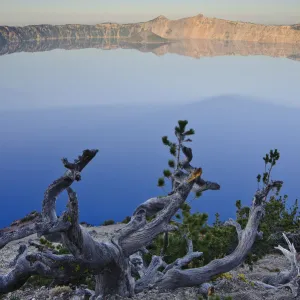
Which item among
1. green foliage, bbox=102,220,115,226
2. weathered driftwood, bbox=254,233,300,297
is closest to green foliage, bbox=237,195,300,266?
weathered driftwood, bbox=254,233,300,297

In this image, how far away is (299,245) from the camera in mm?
17062

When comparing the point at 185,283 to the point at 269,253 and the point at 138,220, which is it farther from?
the point at 269,253

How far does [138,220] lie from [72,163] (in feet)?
7.95

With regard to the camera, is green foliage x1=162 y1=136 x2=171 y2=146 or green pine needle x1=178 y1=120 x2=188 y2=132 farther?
green foliage x1=162 y1=136 x2=171 y2=146

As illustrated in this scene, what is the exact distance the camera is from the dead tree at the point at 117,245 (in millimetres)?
6195

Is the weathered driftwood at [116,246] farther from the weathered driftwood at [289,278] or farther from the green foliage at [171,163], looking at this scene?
the green foliage at [171,163]

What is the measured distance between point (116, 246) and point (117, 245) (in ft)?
0.07

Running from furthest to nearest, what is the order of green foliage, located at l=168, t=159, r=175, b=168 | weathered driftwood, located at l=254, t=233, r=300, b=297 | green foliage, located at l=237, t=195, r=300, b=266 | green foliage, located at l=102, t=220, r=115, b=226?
green foliage, located at l=102, t=220, r=115, b=226 → green foliage, located at l=237, t=195, r=300, b=266 → green foliage, located at l=168, t=159, r=175, b=168 → weathered driftwood, located at l=254, t=233, r=300, b=297

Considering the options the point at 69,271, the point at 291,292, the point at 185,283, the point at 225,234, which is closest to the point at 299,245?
the point at 225,234

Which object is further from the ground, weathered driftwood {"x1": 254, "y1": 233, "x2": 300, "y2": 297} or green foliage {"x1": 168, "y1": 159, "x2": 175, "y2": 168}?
green foliage {"x1": 168, "y1": 159, "x2": 175, "y2": 168}

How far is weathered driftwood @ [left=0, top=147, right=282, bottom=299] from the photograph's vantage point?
20.4ft

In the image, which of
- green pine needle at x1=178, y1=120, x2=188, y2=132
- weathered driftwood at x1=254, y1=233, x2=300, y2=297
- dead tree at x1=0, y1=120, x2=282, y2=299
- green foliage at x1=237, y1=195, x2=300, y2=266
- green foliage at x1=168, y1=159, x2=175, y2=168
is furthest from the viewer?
green foliage at x1=237, y1=195, x2=300, y2=266

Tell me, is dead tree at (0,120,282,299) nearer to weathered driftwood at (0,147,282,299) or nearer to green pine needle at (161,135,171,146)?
weathered driftwood at (0,147,282,299)

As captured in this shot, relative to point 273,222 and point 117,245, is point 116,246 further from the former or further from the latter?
point 273,222
